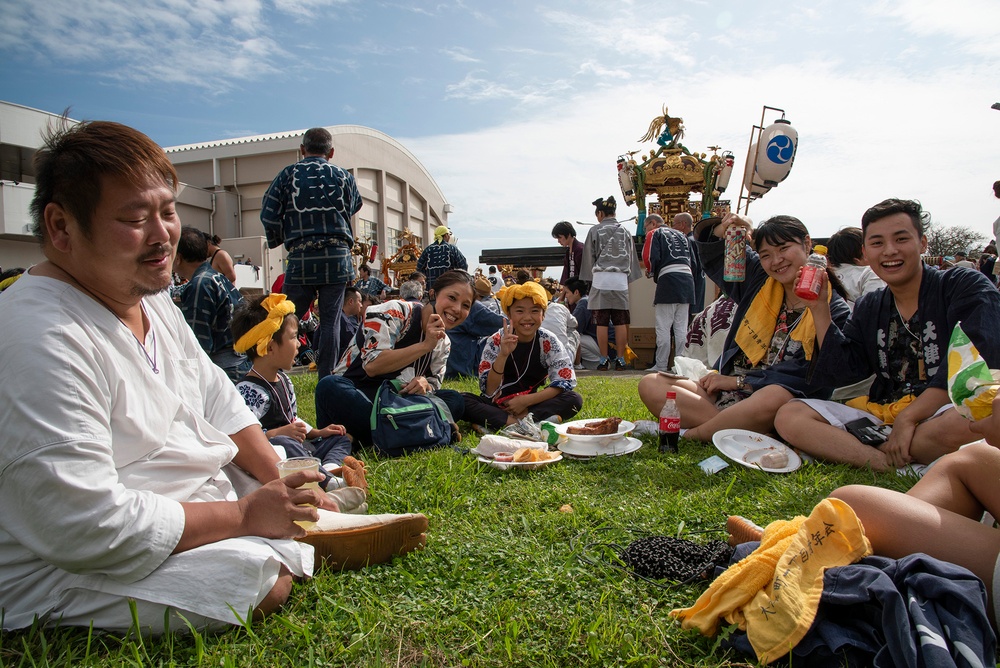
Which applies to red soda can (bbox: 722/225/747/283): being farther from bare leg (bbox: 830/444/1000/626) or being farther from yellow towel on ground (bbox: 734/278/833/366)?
bare leg (bbox: 830/444/1000/626)

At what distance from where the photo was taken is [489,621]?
183 centimetres

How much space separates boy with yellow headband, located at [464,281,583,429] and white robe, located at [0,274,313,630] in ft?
9.09

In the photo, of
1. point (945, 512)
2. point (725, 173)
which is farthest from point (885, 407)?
point (725, 173)

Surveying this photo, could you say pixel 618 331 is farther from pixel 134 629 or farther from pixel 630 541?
pixel 134 629

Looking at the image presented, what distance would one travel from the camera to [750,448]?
3525 mm

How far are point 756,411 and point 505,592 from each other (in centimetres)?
238

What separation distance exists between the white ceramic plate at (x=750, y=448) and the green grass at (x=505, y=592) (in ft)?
0.24

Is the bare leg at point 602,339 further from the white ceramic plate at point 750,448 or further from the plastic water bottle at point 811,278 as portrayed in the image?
the plastic water bottle at point 811,278

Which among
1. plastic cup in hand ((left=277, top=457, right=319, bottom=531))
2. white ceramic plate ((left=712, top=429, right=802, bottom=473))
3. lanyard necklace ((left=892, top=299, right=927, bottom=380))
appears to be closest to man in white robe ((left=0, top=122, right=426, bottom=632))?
plastic cup in hand ((left=277, top=457, right=319, bottom=531))

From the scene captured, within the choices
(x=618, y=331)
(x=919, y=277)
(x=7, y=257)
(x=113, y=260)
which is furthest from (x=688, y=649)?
(x=7, y=257)

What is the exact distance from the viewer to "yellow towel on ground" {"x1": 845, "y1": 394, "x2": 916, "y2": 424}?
3.22 metres

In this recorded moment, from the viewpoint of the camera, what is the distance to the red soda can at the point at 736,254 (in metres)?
4.08

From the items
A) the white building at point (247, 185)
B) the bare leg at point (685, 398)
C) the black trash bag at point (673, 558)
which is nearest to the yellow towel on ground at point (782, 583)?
the black trash bag at point (673, 558)

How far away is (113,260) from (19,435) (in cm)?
53
